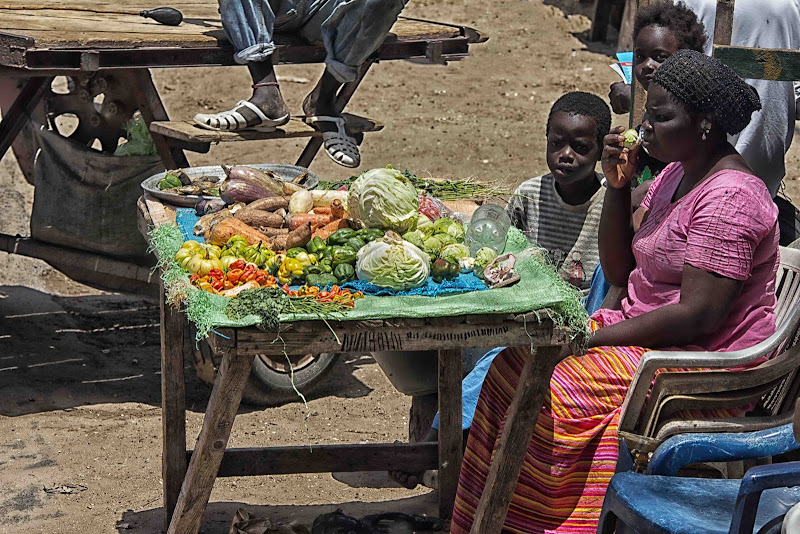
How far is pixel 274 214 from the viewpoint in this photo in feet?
11.8

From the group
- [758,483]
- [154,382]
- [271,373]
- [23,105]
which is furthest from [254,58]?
[758,483]

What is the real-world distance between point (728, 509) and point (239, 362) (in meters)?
1.36

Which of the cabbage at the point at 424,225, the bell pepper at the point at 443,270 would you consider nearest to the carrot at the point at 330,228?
the cabbage at the point at 424,225

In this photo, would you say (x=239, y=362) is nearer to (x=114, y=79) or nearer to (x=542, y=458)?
(x=542, y=458)

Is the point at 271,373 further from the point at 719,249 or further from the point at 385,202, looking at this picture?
the point at 719,249

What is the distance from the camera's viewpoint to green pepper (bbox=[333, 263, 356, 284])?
3.05m

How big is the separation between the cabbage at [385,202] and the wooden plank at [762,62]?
3.86 ft

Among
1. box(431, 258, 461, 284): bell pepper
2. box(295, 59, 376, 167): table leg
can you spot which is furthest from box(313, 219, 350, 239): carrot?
box(295, 59, 376, 167): table leg

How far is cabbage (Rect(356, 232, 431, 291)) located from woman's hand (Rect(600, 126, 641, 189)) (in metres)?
0.80

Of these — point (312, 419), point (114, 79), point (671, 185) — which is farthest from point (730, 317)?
point (114, 79)

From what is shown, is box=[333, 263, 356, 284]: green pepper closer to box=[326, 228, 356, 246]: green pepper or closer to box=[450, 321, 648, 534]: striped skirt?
box=[326, 228, 356, 246]: green pepper

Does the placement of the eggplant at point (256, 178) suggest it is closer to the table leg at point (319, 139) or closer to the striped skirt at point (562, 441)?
the striped skirt at point (562, 441)

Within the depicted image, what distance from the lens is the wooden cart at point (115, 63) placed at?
492cm

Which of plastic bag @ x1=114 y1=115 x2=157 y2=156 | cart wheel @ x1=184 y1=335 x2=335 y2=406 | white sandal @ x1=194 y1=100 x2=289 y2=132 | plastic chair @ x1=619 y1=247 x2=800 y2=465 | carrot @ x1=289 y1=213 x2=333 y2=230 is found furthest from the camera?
plastic bag @ x1=114 y1=115 x2=157 y2=156
